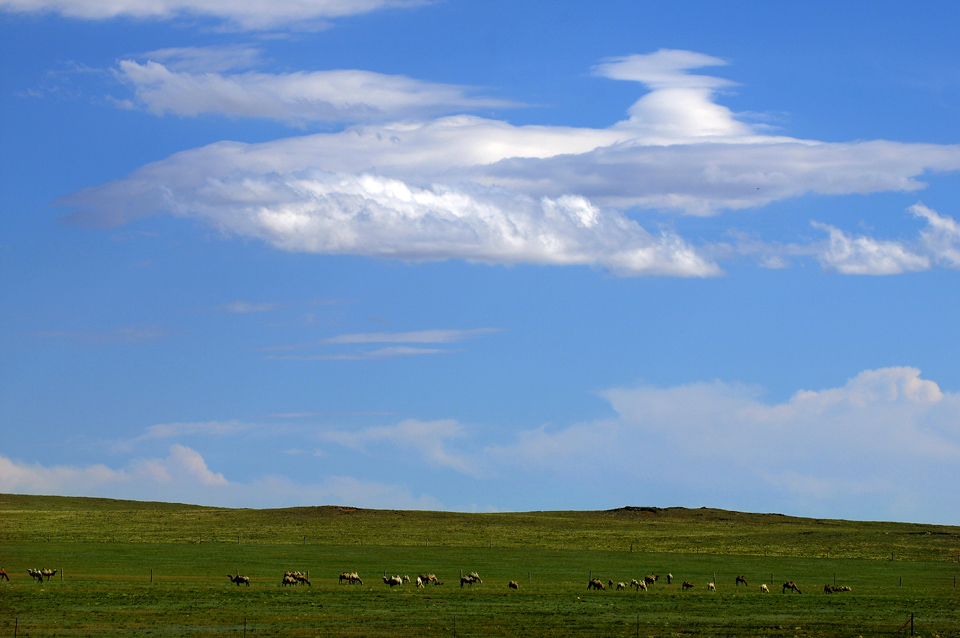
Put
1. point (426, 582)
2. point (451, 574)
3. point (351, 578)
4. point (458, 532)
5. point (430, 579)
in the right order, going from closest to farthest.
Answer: point (351, 578)
point (430, 579)
point (426, 582)
point (451, 574)
point (458, 532)

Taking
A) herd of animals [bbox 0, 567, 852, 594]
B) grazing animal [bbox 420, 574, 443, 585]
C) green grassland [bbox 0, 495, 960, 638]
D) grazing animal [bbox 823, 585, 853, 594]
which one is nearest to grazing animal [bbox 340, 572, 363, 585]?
herd of animals [bbox 0, 567, 852, 594]

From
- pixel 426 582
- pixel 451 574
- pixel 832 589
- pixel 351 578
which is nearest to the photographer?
pixel 832 589

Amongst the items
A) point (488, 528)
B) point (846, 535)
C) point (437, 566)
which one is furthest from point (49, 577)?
point (846, 535)

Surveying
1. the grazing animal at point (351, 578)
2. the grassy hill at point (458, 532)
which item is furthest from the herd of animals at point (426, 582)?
the grassy hill at point (458, 532)

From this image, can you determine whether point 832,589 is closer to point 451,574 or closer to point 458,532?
point 451,574

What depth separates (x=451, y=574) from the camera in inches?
3460

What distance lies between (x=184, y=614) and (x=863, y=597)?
45.0 m

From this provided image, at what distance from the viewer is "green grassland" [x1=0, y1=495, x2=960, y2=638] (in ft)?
181

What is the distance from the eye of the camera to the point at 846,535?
469 feet

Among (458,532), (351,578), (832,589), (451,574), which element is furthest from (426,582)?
(458,532)

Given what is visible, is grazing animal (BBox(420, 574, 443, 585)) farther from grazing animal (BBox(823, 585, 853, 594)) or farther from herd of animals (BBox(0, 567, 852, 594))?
grazing animal (BBox(823, 585, 853, 594))

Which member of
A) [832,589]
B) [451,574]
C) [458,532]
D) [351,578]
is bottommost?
[351,578]

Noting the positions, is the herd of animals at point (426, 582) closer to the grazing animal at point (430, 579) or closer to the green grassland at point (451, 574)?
the grazing animal at point (430, 579)

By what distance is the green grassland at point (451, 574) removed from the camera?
55.2 metres
